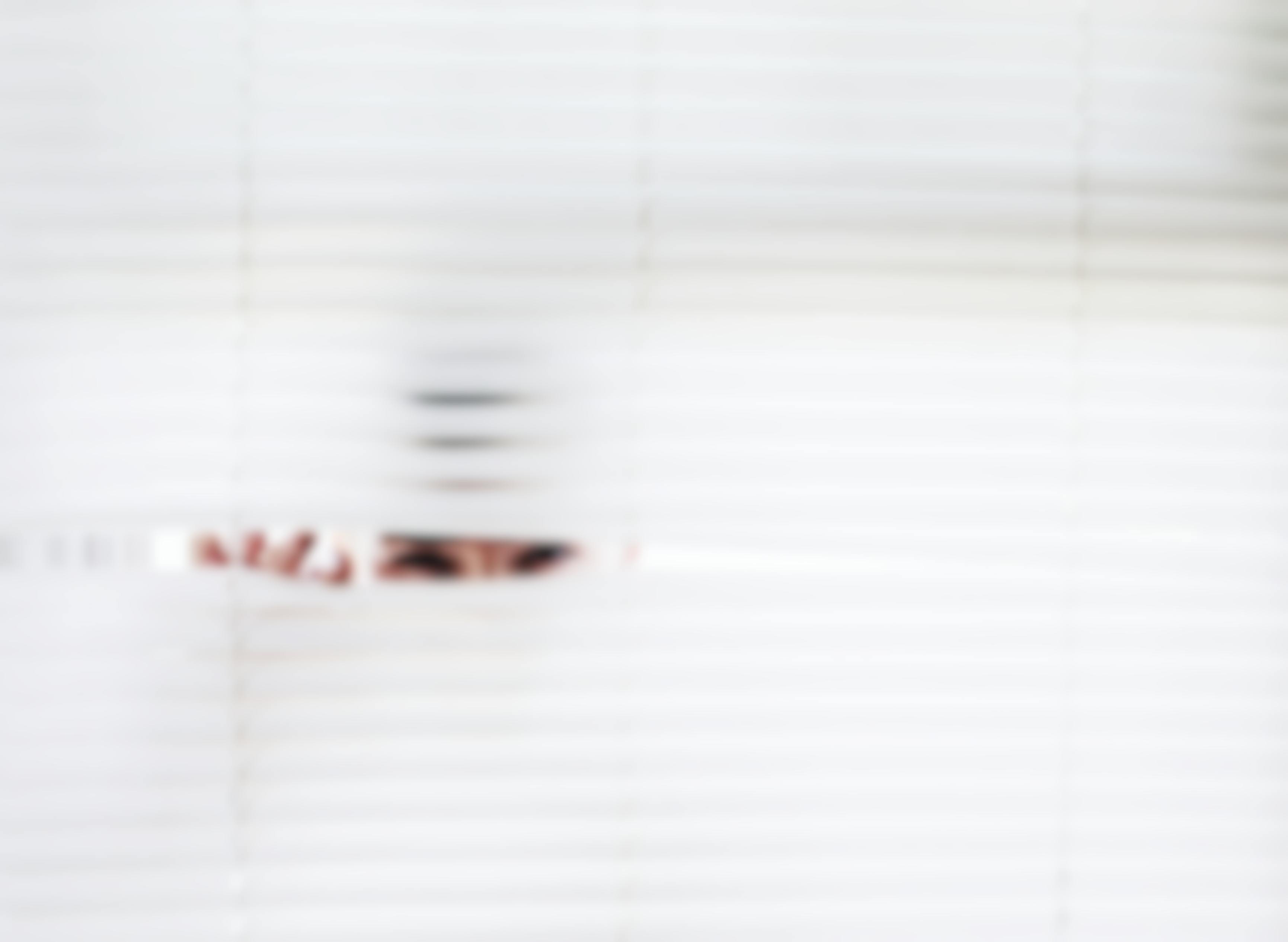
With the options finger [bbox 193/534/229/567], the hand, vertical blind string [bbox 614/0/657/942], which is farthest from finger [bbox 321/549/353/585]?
vertical blind string [bbox 614/0/657/942]

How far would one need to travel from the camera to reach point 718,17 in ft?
3.44

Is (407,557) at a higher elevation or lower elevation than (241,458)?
lower

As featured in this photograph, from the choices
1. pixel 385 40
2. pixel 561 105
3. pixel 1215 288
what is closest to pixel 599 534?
pixel 561 105

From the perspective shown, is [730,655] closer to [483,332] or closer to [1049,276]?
[483,332]

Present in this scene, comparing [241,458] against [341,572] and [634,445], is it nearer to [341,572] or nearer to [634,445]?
[341,572]

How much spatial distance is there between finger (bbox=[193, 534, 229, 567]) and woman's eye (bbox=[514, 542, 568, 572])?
304 mm

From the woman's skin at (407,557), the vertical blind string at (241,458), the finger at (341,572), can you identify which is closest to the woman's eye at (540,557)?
the woman's skin at (407,557)

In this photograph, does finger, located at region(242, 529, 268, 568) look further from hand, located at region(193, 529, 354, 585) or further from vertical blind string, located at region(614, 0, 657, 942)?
vertical blind string, located at region(614, 0, 657, 942)

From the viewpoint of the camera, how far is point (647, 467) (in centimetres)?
103

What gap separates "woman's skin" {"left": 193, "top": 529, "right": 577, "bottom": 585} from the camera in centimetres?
102

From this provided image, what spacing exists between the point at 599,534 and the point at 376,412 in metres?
0.26

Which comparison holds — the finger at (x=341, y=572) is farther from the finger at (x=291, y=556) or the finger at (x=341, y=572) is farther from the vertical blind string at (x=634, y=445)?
the vertical blind string at (x=634, y=445)

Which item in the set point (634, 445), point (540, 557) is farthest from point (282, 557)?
point (634, 445)

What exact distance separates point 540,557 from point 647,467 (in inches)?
5.8
